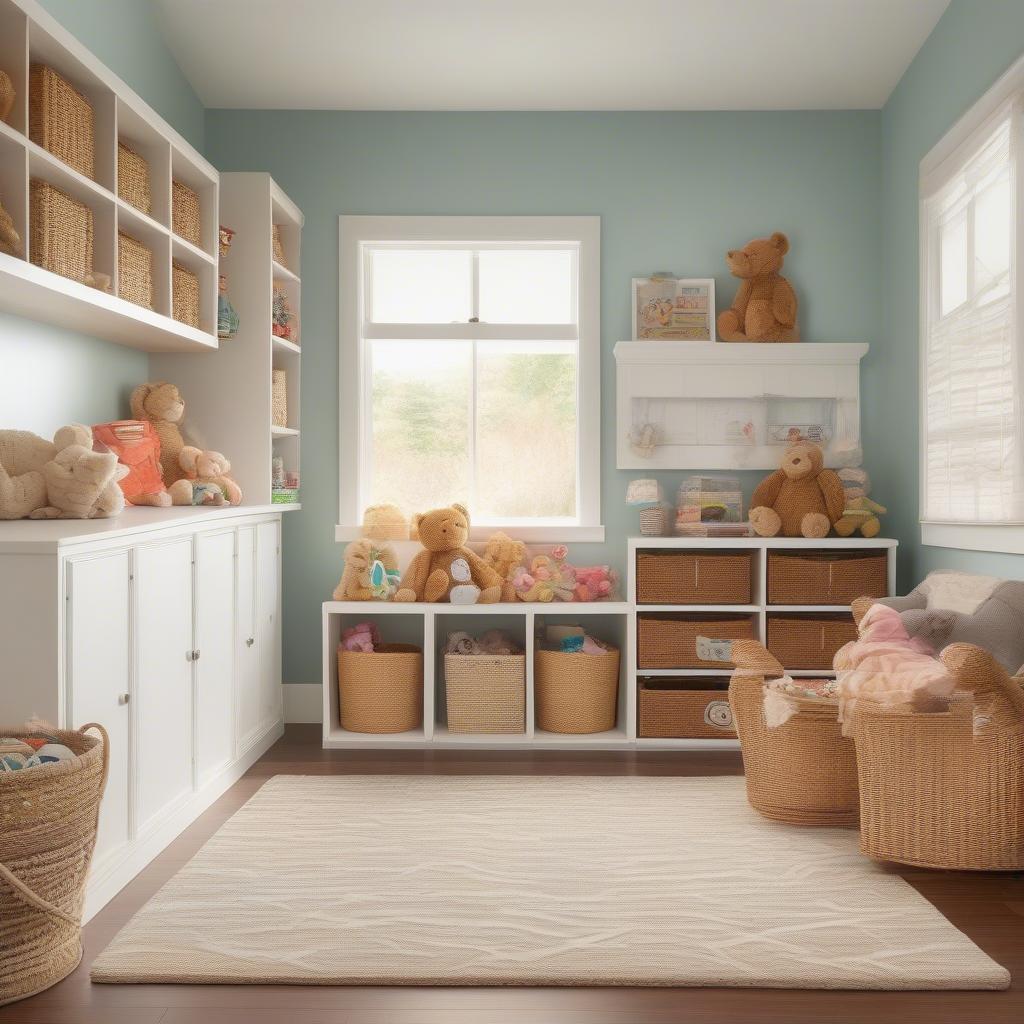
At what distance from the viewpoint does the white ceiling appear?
353 cm

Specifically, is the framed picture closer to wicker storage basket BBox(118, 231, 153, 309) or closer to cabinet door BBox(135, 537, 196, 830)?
wicker storage basket BBox(118, 231, 153, 309)

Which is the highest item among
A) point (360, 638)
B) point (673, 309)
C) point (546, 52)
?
point (546, 52)

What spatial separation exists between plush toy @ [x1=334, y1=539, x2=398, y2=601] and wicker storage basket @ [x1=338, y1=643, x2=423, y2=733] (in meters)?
0.22

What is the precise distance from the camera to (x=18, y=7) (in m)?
2.21

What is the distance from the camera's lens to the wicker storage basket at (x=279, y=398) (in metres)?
4.07

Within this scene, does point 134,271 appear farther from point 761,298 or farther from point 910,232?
point 910,232

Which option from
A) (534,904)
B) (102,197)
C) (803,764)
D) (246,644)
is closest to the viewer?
(534,904)

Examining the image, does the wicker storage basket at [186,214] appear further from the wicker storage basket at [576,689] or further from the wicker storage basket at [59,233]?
the wicker storage basket at [576,689]

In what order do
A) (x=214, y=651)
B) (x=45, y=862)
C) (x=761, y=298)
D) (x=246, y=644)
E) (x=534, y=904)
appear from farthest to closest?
(x=761, y=298) → (x=246, y=644) → (x=214, y=651) → (x=534, y=904) → (x=45, y=862)

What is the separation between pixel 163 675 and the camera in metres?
2.76

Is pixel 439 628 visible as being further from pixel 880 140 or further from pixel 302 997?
pixel 880 140

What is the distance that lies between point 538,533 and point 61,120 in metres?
2.39

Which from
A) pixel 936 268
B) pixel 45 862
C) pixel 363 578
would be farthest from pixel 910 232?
pixel 45 862

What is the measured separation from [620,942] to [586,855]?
53 centimetres
